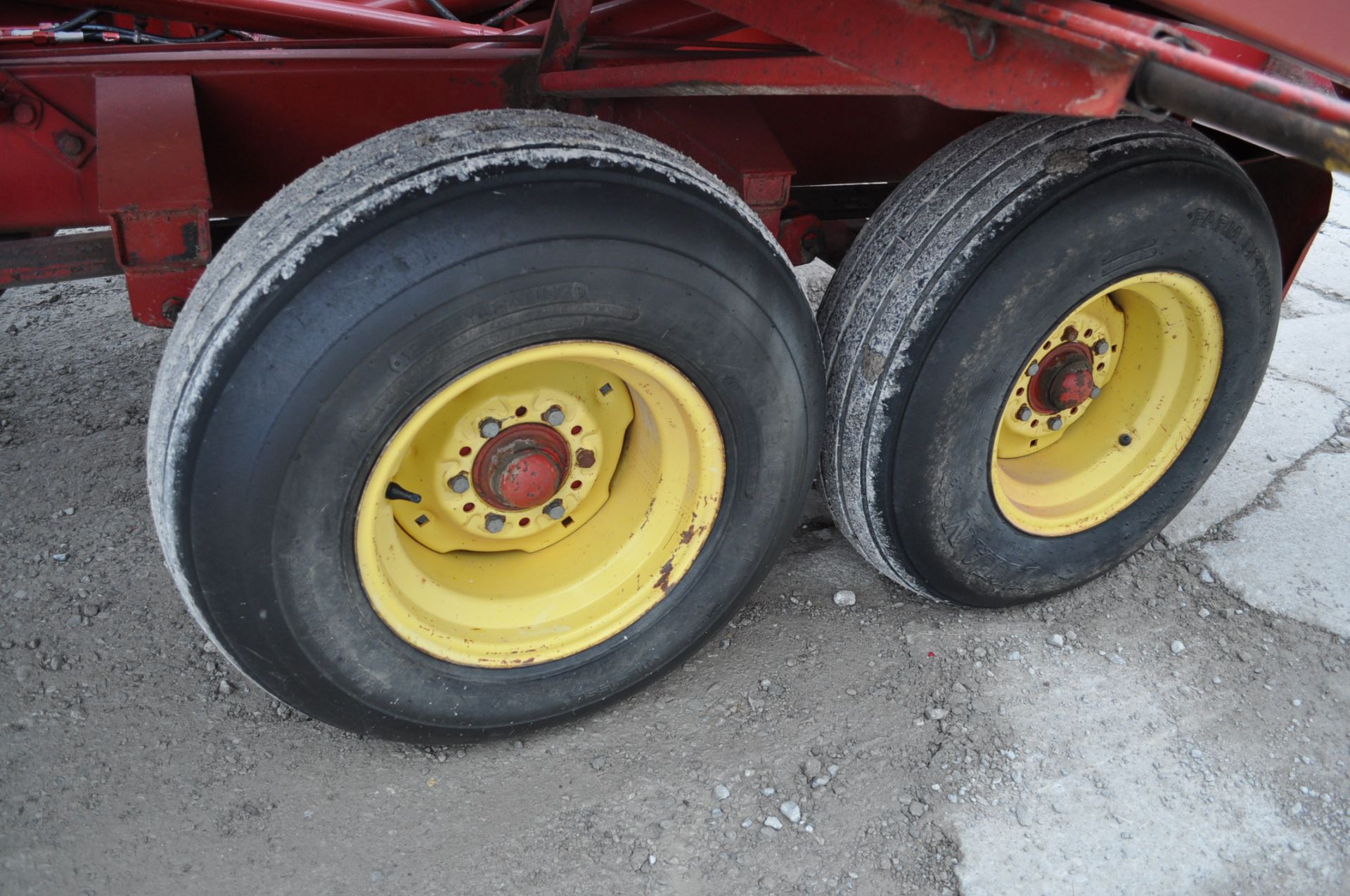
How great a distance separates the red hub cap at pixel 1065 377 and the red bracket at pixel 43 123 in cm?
213

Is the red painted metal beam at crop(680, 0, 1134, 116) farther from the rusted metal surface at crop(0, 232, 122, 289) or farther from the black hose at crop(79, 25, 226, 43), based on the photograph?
the black hose at crop(79, 25, 226, 43)

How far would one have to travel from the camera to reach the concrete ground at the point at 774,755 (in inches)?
74.7

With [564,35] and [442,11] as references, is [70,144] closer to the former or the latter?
[564,35]

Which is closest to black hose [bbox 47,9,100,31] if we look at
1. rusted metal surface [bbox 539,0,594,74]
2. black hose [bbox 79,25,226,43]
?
black hose [bbox 79,25,226,43]

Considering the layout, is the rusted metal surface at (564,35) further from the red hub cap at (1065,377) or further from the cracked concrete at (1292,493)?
the cracked concrete at (1292,493)

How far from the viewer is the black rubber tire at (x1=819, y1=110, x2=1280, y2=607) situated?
198 cm

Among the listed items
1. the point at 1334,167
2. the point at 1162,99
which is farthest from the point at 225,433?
the point at 1334,167

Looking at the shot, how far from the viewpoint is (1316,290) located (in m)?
4.40

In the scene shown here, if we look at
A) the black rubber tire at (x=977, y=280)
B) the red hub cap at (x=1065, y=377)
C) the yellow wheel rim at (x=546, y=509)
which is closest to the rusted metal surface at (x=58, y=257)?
the yellow wheel rim at (x=546, y=509)

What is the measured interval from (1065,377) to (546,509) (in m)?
1.23

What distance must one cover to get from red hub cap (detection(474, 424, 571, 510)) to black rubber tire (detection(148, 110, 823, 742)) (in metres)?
0.31

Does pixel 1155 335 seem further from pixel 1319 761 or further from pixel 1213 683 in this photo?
pixel 1319 761

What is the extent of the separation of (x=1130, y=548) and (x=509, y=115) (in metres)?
1.90

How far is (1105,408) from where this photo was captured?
2.62m
